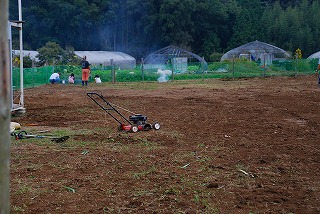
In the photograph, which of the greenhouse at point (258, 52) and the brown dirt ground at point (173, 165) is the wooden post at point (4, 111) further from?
the greenhouse at point (258, 52)

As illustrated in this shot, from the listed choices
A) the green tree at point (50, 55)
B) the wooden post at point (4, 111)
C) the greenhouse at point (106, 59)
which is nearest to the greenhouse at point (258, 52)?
the greenhouse at point (106, 59)

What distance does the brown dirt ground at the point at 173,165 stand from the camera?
5.66m

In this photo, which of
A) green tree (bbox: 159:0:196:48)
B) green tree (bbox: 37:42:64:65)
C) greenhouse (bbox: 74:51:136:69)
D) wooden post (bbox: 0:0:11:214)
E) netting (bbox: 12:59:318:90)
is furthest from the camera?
green tree (bbox: 159:0:196:48)

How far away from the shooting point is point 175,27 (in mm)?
72000

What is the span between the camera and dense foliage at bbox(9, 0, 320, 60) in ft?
228

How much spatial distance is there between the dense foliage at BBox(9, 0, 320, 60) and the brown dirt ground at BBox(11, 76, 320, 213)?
57726mm

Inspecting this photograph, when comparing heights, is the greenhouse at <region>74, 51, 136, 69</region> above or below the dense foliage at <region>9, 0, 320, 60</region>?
below

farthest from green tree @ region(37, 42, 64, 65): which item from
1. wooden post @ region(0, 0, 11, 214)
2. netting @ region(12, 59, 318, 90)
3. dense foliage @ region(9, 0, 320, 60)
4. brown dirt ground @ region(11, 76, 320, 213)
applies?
wooden post @ region(0, 0, 11, 214)

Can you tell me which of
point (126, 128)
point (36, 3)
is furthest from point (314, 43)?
point (126, 128)

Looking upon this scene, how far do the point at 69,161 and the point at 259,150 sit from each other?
3.27 m

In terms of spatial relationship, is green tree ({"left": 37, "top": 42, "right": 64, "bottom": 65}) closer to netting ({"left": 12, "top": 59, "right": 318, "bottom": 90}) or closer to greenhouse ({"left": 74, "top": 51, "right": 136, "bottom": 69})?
greenhouse ({"left": 74, "top": 51, "right": 136, "bottom": 69})

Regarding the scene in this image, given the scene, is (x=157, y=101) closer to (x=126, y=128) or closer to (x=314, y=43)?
(x=126, y=128)

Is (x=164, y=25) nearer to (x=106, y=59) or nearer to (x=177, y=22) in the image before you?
(x=177, y=22)

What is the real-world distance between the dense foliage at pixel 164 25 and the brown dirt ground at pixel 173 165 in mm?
57726
